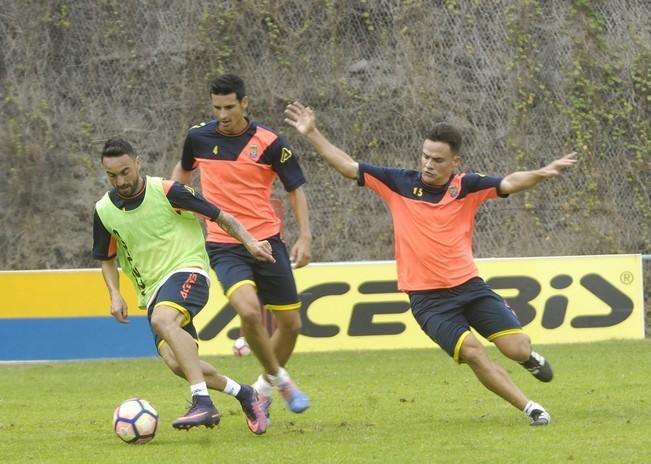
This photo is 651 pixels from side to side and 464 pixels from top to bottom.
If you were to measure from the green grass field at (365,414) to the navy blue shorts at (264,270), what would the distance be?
2.68ft

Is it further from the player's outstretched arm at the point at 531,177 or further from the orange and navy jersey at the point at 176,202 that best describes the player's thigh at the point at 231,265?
the player's outstretched arm at the point at 531,177

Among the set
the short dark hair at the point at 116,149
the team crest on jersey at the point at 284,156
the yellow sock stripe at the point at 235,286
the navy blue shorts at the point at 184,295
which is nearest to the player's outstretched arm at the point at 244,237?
the navy blue shorts at the point at 184,295

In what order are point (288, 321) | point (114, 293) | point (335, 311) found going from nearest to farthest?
1. point (114, 293)
2. point (288, 321)
3. point (335, 311)

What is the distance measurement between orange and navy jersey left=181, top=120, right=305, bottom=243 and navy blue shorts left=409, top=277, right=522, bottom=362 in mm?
1284

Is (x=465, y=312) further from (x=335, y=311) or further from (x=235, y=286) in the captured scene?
(x=335, y=311)

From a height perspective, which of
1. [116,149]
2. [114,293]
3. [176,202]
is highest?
[116,149]

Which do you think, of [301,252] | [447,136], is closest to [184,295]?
[301,252]

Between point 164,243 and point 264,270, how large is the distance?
1.03m

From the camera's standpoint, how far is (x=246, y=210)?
353 inches

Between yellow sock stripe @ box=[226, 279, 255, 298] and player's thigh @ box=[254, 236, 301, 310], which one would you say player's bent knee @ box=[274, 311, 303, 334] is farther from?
yellow sock stripe @ box=[226, 279, 255, 298]

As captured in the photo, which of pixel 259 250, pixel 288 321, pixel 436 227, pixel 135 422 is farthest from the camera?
pixel 288 321

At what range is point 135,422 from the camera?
755 centimetres

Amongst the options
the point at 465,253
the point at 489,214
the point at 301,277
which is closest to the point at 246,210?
the point at 465,253

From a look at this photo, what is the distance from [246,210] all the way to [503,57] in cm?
979
